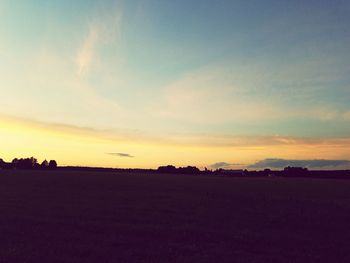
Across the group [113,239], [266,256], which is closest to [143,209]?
[113,239]

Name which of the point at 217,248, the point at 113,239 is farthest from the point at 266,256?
the point at 113,239

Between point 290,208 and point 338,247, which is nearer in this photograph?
point 338,247

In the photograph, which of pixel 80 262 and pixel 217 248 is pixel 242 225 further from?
pixel 80 262

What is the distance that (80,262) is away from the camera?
15.6 metres

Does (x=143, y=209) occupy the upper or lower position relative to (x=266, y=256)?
upper

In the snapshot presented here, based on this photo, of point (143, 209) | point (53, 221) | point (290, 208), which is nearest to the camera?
point (53, 221)

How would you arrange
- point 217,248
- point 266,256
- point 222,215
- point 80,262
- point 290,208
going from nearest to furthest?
point 80,262
point 266,256
point 217,248
point 222,215
point 290,208

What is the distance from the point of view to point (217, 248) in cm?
1888

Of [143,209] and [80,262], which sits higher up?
[143,209]

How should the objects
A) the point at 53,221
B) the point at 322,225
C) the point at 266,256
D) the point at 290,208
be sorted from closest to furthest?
the point at 266,256 → the point at 53,221 → the point at 322,225 → the point at 290,208

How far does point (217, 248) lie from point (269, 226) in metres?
8.06

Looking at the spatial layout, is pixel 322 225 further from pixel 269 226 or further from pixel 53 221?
pixel 53 221

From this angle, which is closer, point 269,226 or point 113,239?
point 113,239

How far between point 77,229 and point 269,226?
11.7 m
